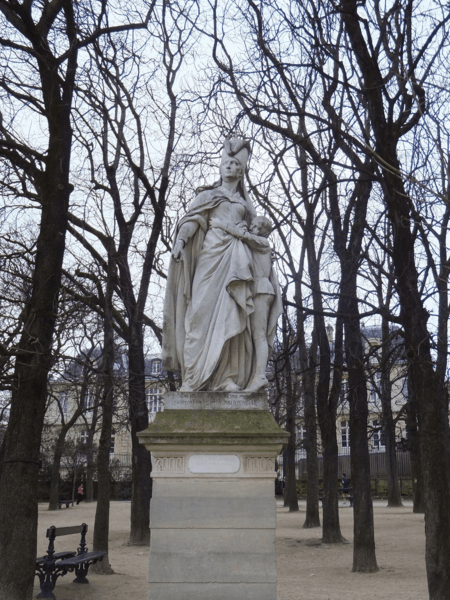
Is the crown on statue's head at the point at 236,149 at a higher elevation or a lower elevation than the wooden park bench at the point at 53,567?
higher

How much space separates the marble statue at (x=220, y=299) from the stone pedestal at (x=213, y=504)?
497mm

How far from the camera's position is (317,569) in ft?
46.3

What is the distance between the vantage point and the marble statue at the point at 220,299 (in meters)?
6.49

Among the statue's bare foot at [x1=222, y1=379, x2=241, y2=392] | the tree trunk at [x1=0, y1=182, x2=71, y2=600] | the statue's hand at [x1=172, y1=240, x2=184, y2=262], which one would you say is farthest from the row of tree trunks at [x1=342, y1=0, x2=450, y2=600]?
the tree trunk at [x1=0, y1=182, x2=71, y2=600]

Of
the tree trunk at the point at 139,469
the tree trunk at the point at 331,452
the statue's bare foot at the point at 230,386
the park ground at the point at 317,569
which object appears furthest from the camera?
the tree trunk at the point at 331,452

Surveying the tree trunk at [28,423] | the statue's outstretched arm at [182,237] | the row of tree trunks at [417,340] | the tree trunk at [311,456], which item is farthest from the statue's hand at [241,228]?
the tree trunk at [311,456]

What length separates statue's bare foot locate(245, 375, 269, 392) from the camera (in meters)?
6.38

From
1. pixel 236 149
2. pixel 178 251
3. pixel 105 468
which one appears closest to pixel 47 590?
pixel 105 468

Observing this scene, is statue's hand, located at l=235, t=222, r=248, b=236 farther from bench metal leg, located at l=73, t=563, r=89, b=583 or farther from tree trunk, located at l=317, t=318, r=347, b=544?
tree trunk, located at l=317, t=318, r=347, b=544

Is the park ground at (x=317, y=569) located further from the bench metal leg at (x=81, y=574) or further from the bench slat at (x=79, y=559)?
the bench slat at (x=79, y=559)

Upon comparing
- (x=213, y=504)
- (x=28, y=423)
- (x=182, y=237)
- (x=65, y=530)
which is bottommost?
(x=65, y=530)

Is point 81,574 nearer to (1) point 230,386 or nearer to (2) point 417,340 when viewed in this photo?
(2) point 417,340

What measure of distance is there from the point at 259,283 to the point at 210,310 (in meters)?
0.55

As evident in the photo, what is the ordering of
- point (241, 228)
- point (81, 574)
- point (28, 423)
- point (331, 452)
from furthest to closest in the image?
1. point (331, 452)
2. point (81, 574)
3. point (28, 423)
4. point (241, 228)
